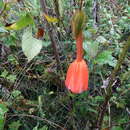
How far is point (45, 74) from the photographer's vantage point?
123cm

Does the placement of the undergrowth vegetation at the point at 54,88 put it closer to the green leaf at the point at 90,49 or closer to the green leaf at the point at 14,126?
the green leaf at the point at 14,126

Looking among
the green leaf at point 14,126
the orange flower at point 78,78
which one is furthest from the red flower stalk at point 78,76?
the green leaf at point 14,126

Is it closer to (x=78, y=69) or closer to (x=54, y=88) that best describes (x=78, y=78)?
(x=78, y=69)

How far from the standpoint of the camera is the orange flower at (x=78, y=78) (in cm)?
58

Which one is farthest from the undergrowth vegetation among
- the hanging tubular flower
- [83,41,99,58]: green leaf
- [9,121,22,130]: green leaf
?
the hanging tubular flower

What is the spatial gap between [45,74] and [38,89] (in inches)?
3.6

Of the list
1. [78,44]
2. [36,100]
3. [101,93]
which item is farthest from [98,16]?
[78,44]

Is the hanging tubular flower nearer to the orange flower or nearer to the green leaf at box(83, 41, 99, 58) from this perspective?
the orange flower

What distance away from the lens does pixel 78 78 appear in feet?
1.95

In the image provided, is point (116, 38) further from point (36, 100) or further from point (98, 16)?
point (36, 100)

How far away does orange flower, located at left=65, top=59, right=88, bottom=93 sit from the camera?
584mm

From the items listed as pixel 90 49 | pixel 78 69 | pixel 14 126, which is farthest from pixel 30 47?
pixel 14 126

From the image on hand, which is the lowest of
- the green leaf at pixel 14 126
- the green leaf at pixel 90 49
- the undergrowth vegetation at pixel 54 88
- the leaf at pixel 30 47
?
the green leaf at pixel 14 126

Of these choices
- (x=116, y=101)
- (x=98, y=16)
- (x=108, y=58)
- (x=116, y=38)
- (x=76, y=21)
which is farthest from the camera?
(x=98, y=16)
